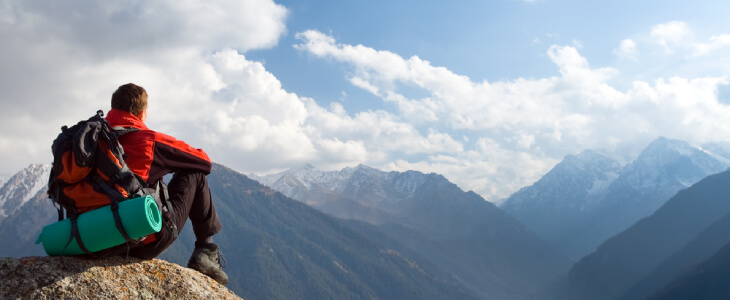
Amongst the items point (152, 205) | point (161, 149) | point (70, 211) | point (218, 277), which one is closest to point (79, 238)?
point (70, 211)

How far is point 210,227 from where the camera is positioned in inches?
305

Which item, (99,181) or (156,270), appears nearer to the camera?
(99,181)

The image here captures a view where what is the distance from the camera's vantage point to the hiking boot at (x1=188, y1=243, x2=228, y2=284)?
782 centimetres

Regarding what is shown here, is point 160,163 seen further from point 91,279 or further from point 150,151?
point 91,279

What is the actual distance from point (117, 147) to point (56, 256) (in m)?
1.62

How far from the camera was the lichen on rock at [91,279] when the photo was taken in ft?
18.4

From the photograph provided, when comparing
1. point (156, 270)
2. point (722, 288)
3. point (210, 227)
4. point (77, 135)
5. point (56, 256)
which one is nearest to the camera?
point (77, 135)

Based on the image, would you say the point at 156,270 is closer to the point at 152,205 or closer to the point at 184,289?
the point at 184,289

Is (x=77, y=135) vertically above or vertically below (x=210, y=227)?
above

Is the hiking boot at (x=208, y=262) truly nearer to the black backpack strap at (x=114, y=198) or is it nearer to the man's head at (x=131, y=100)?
the black backpack strap at (x=114, y=198)

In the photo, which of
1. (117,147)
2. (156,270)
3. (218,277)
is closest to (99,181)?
(117,147)

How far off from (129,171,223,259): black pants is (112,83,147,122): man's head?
103cm

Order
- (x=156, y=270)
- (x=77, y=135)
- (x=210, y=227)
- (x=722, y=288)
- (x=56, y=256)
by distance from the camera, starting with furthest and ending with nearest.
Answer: (x=722, y=288) < (x=210, y=227) < (x=156, y=270) < (x=56, y=256) < (x=77, y=135)

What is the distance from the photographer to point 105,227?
18.7ft
